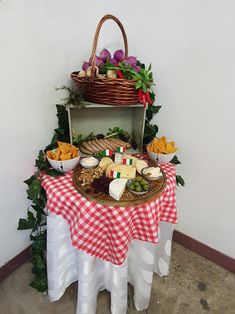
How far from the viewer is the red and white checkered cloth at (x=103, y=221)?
30.4 inches

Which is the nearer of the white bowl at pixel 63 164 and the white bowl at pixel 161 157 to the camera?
the white bowl at pixel 63 164

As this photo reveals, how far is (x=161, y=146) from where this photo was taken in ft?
3.52

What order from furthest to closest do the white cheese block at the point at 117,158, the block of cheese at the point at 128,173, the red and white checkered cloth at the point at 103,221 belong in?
the white cheese block at the point at 117,158
the block of cheese at the point at 128,173
the red and white checkered cloth at the point at 103,221

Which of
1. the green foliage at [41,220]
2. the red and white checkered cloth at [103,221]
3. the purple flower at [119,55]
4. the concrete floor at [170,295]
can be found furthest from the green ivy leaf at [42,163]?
the concrete floor at [170,295]

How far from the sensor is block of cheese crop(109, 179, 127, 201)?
2.60ft

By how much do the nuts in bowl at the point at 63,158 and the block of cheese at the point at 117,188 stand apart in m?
0.22

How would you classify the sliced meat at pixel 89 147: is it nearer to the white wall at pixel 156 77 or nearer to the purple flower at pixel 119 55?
the white wall at pixel 156 77

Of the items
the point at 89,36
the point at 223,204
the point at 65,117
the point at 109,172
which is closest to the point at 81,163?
the point at 109,172

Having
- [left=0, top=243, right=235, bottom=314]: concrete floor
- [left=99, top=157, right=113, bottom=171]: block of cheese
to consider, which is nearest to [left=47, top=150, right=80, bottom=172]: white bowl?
[left=99, top=157, right=113, bottom=171]: block of cheese

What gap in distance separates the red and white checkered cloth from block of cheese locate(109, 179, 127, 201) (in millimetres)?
46

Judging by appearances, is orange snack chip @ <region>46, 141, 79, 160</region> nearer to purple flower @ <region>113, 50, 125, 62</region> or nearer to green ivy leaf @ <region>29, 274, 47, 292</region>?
purple flower @ <region>113, 50, 125, 62</region>

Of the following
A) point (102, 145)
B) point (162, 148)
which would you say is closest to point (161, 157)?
point (162, 148)

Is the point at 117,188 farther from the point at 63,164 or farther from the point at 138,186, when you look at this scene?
the point at 63,164

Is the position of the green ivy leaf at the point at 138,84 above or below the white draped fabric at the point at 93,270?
above
